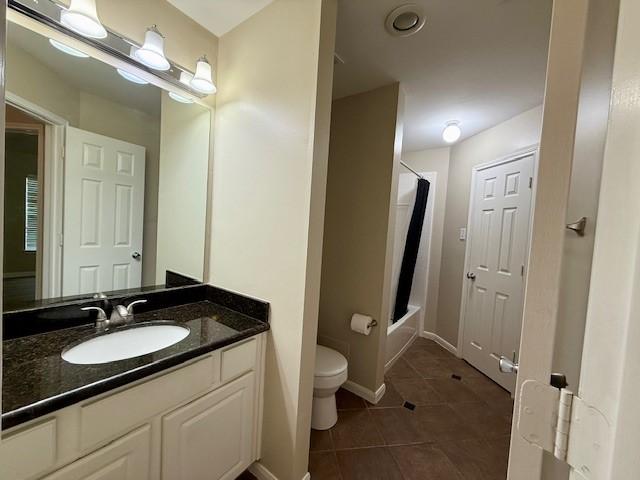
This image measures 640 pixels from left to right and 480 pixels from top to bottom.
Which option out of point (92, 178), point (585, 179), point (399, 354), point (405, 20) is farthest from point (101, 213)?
point (399, 354)

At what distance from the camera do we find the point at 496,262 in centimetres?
250

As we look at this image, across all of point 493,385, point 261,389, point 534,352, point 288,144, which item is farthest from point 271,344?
point 493,385

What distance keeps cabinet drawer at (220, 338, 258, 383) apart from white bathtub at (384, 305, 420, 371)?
1.54 m

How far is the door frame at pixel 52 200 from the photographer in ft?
3.67

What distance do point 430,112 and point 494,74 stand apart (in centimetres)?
62

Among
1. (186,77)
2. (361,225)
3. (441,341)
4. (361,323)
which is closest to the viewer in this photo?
(186,77)

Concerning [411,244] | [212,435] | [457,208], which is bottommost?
[212,435]

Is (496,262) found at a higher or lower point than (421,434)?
higher

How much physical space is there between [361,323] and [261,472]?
1055mm

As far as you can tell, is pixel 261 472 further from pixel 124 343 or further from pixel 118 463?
pixel 124 343

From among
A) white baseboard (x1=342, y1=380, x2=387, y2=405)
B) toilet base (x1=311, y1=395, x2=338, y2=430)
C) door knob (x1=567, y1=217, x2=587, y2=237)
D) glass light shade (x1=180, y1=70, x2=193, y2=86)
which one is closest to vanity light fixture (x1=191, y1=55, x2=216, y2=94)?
glass light shade (x1=180, y1=70, x2=193, y2=86)

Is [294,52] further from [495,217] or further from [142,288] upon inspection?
[495,217]

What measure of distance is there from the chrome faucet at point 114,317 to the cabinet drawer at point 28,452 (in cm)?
50

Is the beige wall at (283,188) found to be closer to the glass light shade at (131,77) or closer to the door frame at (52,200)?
the glass light shade at (131,77)
